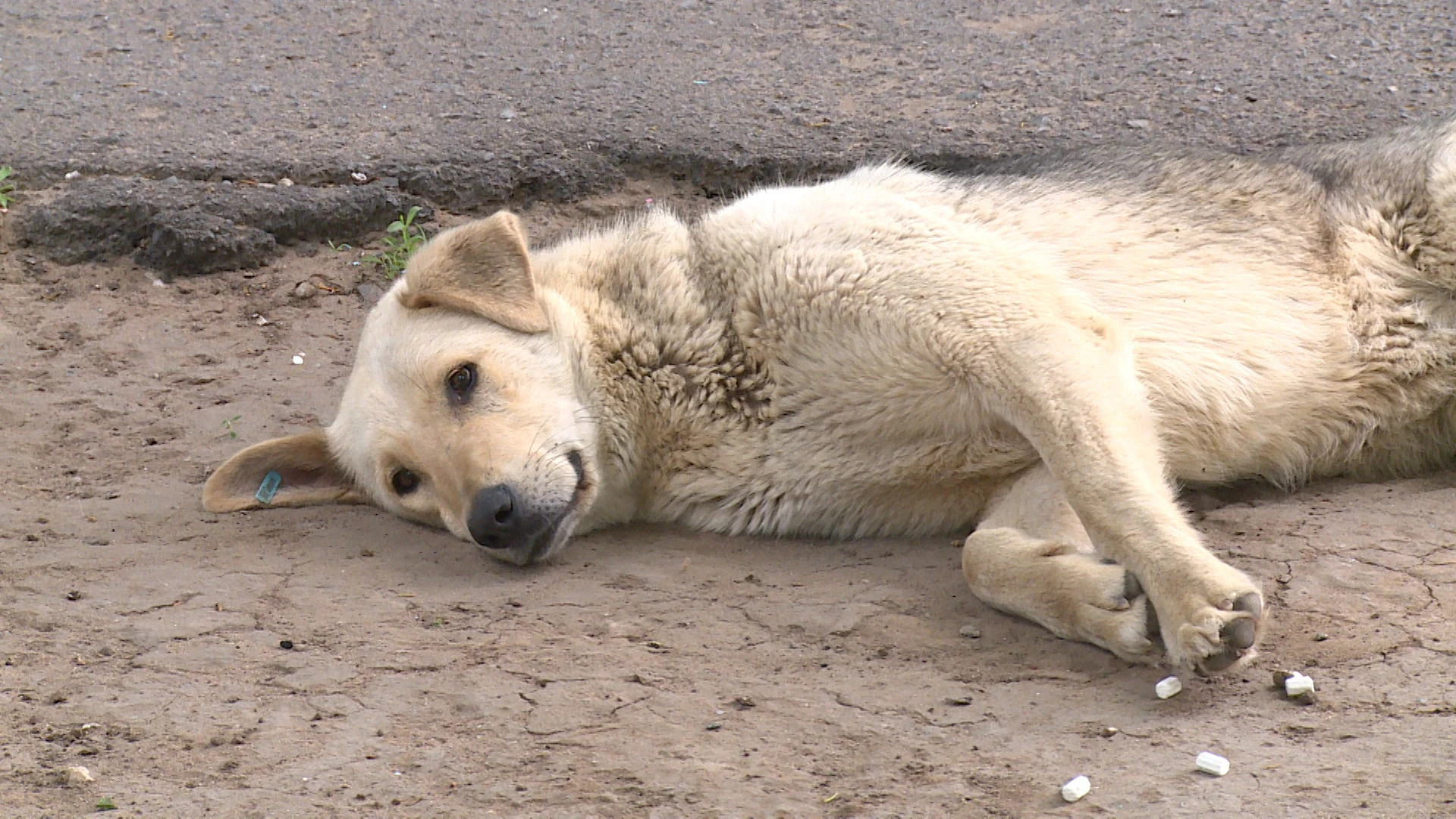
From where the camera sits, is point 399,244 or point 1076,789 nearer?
point 1076,789

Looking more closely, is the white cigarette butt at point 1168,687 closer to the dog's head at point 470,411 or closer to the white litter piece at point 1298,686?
the white litter piece at point 1298,686

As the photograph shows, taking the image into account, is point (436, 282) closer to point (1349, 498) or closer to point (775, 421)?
point (775, 421)

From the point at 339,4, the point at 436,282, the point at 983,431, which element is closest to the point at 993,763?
the point at 983,431

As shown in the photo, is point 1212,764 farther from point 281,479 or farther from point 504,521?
point 281,479

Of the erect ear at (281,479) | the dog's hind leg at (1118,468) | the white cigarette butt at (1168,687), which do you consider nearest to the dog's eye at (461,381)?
the erect ear at (281,479)

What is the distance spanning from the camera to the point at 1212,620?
3.19m

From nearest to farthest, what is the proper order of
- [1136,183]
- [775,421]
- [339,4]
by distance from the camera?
[775,421] < [1136,183] < [339,4]

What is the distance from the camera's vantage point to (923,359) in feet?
13.1

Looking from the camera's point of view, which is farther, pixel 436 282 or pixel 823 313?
pixel 436 282

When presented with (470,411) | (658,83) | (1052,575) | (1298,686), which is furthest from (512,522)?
(658,83)

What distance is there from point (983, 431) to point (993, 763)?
133 cm

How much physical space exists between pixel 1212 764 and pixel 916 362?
1479 millimetres

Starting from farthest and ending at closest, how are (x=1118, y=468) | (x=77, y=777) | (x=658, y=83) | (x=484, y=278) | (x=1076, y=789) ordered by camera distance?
(x=658, y=83)
(x=484, y=278)
(x=1118, y=468)
(x=77, y=777)
(x=1076, y=789)

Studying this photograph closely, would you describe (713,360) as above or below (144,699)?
above
